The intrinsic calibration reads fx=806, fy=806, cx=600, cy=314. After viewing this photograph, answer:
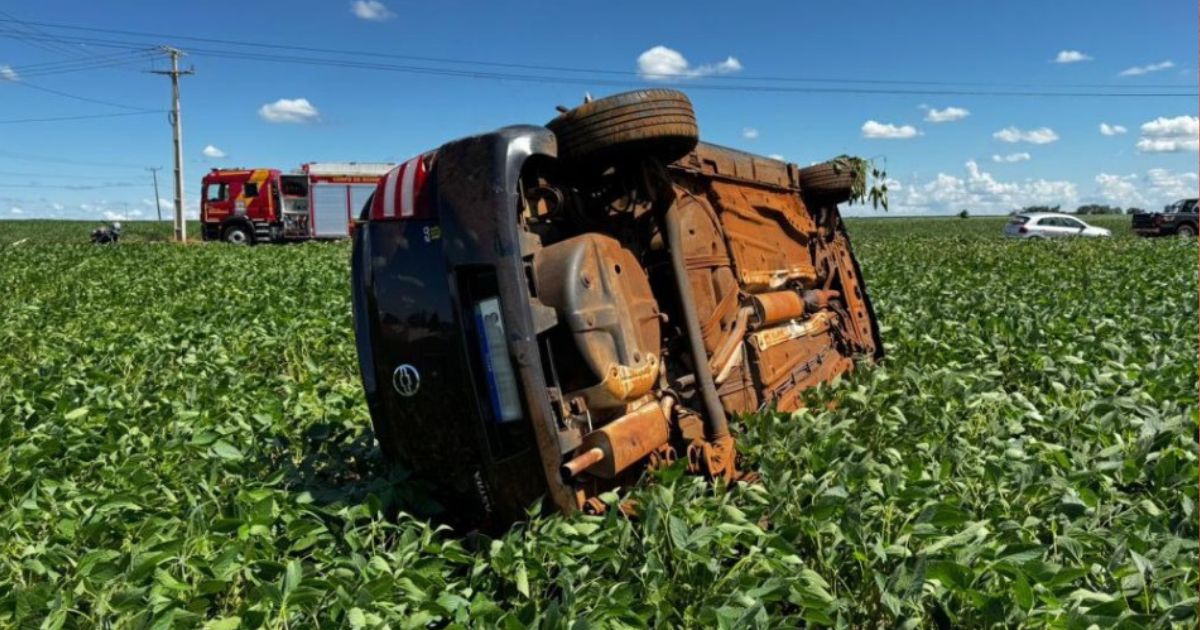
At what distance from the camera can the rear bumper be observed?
2609 millimetres

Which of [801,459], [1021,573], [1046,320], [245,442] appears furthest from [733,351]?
A: [1046,320]

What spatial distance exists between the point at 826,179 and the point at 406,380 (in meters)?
3.80

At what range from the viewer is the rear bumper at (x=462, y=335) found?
2609 millimetres

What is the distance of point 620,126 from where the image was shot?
9.43 feet

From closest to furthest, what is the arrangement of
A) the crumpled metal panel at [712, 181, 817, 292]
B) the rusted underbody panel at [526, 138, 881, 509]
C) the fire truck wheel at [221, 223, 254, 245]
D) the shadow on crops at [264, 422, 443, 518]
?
the rusted underbody panel at [526, 138, 881, 509] → the shadow on crops at [264, 422, 443, 518] → the crumpled metal panel at [712, 181, 817, 292] → the fire truck wheel at [221, 223, 254, 245]

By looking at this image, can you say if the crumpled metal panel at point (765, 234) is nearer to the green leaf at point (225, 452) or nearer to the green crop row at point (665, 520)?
the green crop row at point (665, 520)

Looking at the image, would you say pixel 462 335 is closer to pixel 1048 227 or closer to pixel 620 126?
pixel 620 126

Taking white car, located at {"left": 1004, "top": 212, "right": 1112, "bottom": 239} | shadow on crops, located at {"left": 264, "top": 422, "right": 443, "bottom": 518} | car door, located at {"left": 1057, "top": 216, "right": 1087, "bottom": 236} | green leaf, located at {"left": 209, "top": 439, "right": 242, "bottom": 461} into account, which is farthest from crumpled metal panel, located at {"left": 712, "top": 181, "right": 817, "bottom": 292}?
car door, located at {"left": 1057, "top": 216, "right": 1087, "bottom": 236}

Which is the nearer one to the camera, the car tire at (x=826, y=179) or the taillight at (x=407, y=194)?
the taillight at (x=407, y=194)

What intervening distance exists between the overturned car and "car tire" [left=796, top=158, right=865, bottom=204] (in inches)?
93.7

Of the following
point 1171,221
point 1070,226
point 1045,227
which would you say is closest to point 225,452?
point 1045,227

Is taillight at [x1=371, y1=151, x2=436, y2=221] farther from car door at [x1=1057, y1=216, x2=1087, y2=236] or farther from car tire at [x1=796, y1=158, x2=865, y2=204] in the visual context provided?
car door at [x1=1057, y1=216, x2=1087, y2=236]

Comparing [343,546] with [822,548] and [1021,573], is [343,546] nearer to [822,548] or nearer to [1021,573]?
[822,548]

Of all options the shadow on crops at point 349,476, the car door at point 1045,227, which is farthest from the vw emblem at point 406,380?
the car door at point 1045,227
